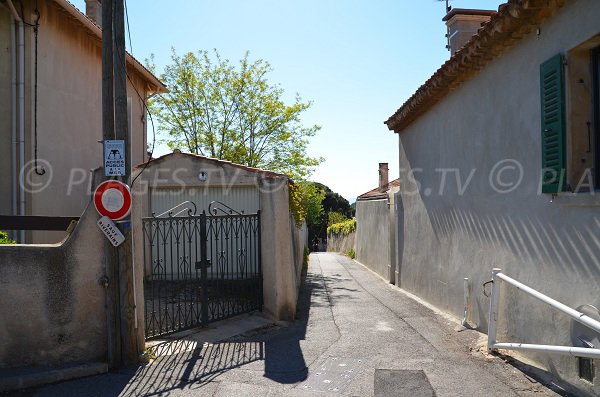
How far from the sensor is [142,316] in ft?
20.3

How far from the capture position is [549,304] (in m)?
4.88

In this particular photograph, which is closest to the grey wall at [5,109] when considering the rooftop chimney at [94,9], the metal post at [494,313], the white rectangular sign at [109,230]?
the rooftop chimney at [94,9]

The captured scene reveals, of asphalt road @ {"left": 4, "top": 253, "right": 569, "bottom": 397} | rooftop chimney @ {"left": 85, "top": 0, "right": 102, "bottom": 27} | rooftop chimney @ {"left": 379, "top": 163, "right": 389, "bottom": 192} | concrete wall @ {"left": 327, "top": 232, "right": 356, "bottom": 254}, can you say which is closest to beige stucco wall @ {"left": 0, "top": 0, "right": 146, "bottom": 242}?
rooftop chimney @ {"left": 85, "top": 0, "right": 102, "bottom": 27}

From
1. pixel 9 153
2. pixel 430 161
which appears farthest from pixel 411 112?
pixel 9 153

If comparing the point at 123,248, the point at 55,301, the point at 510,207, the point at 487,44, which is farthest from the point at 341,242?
the point at 55,301

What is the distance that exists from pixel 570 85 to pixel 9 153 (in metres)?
9.17

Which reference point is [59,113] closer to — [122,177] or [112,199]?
[122,177]

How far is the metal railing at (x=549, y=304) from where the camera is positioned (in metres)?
4.17

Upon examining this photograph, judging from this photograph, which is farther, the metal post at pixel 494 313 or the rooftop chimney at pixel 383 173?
the rooftop chimney at pixel 383 173

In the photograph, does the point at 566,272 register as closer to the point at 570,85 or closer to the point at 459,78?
the point at 570,85

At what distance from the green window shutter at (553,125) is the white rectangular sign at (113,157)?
489 cm

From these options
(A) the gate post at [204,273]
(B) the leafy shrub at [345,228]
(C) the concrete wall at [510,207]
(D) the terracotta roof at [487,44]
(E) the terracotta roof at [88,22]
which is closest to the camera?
(C) the concrete wall at [510,207]

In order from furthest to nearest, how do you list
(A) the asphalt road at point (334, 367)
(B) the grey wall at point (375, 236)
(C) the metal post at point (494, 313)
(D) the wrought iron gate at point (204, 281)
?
(B) the grey wall at point (375, 236)
(D) the wrought iron gate at point (204, 281)
(C) the metal post at point (494, 313)
(A) the asphalt road at point (334, 367)

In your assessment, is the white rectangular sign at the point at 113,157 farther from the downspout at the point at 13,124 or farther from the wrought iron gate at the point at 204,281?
the downspout at the point at 13,124
